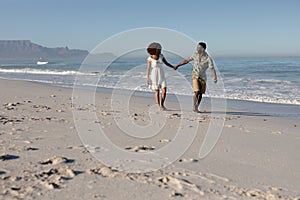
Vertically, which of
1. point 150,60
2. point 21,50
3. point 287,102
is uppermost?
point 21,50

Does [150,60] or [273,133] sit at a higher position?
[150,60]

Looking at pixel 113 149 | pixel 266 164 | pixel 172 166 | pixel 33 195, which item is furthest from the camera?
pixel 113 149

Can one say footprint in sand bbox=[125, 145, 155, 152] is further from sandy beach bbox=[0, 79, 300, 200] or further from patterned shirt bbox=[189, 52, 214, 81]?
patterned shirt bbox=[189, 52, 214, 81]

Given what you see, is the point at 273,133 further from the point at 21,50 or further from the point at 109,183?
the point at 21,50

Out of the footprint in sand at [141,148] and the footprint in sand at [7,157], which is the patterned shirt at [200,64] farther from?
the footprint in sand at [7,157]

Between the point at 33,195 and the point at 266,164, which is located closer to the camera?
the point at 33,195

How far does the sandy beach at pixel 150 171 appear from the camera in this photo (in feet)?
9.05

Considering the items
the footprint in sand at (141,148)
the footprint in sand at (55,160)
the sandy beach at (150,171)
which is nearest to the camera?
the sandy beach at (150,171)

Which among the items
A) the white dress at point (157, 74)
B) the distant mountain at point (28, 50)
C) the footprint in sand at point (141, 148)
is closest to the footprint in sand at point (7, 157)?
the footprint in sand at point (141, 148)

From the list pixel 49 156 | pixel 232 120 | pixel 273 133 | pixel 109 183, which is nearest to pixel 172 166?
pixel 109 183

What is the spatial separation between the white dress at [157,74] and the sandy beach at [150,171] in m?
1.92

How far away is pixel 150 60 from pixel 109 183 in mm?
5051

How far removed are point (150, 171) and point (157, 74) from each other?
4641 millimetres

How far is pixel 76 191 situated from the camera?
2.71 meters
